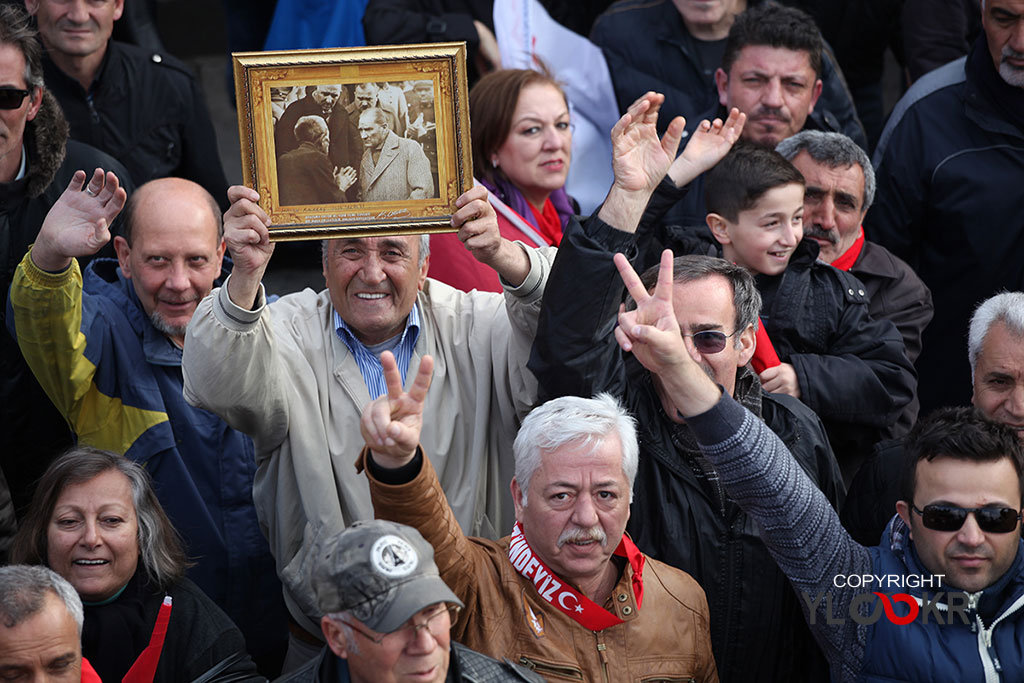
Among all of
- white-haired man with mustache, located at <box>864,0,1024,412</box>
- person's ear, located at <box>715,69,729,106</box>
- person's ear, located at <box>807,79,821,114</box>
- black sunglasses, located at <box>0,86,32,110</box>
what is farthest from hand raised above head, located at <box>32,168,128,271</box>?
white-haired man with mustache, located at <box>864,0,1024,412</box>

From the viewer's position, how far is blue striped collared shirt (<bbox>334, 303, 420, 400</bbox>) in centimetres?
437

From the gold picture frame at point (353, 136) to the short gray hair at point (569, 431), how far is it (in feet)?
2.09

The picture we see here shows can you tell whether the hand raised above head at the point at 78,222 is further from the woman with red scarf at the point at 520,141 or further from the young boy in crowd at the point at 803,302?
the young boy in crowd at the point at 803,302

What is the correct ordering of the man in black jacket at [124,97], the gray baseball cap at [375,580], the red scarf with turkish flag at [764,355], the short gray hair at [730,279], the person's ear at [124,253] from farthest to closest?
1. the man in black jacket at [124,97]
2. the person's ear at [124,253]
3. the red scarf with turkish flag at [764,355]
4. the short gray hair at [730,279]
5. the gray baseball cap at [375,580]

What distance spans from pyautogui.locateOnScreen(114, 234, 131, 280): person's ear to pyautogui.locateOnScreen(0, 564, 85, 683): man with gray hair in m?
1.47

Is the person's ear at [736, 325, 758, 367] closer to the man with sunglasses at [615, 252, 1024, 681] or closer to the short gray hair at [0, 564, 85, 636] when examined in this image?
the man with sunglasses at [615, 252, 1024, 681]

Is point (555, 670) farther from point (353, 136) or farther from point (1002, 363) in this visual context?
point (1002, 363)

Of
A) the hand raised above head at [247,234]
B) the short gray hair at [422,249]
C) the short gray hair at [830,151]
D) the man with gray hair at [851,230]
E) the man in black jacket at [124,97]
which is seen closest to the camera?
the hand raised above head at [247,234]

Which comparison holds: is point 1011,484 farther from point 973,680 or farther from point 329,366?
point 329,366

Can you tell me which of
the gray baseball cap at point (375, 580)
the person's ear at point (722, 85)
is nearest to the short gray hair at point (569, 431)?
the gray baseball cap at point (375, 580)

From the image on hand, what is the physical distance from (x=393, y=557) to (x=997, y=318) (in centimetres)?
234

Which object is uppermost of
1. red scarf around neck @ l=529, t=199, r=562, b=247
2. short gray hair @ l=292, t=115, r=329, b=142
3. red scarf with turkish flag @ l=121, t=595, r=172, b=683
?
short gray hair @ l=292, t=115, r=329, b=142

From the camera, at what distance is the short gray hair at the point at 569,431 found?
3.68 m

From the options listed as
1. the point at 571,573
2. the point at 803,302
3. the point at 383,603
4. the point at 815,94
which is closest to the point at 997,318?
the point at 803,302
